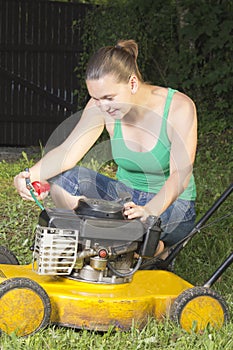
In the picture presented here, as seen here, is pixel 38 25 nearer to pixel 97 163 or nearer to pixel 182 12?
pixel 182 12

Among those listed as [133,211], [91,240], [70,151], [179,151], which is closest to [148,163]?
[179,151]

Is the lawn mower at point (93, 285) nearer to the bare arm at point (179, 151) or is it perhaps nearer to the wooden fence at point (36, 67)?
the bare arm at point (179, 151)

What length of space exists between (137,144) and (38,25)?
25.0ft

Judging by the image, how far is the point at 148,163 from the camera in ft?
12.0

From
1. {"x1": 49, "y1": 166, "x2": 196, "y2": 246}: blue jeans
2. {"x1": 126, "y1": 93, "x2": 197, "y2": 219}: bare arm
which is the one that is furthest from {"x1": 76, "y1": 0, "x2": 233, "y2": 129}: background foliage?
{"x1": 126, "y1": 93, "x2": 197, "y2": 219}: bare arm

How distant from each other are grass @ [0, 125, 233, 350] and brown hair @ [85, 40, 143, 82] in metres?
0.69

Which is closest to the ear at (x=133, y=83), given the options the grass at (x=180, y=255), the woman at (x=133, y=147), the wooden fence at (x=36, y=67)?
the woman at (x=133, y=147)

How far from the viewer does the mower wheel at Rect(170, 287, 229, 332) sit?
3133mm

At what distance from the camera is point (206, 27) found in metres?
9.36

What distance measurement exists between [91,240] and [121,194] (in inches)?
21.9

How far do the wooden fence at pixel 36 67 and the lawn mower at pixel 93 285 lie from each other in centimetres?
777

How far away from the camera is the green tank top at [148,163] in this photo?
3598mm

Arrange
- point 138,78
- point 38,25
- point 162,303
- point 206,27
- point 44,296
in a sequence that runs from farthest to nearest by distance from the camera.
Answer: point 38,25 → point 206,27 → point 138,78 → point 162,303 → point 44,296

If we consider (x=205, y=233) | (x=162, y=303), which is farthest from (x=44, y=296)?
(x=205, y=233)
